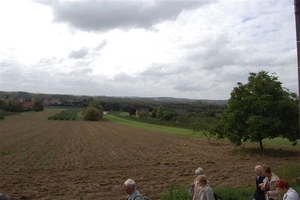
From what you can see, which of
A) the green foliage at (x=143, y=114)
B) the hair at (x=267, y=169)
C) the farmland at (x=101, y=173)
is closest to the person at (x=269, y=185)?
the hair at (x=267, y=169)

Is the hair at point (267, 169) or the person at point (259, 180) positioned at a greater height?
the hair at point (267, 169)

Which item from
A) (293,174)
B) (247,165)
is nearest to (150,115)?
(247,165)

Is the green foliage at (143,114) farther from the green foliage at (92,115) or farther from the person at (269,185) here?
the person at (269,185)

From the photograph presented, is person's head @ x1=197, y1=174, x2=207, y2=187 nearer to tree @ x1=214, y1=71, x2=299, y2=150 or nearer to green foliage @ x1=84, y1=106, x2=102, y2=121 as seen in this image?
tree @ x1=214, y1=71, x2=299, y2=150

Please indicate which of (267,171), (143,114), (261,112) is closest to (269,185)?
(267,171)

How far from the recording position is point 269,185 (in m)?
6.41

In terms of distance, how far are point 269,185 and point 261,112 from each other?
Answer: 18252 mm

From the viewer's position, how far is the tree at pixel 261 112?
23000mm

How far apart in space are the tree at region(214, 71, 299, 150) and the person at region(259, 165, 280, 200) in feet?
55.8

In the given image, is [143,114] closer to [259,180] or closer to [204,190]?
[259,180]

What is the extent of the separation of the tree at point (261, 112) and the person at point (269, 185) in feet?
55.8

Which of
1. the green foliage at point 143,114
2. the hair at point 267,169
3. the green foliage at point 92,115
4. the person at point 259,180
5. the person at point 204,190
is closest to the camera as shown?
the person at point 204,190

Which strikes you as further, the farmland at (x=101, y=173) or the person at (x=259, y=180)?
the farmland at (x=101, y=173)

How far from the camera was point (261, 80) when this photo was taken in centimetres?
2452
